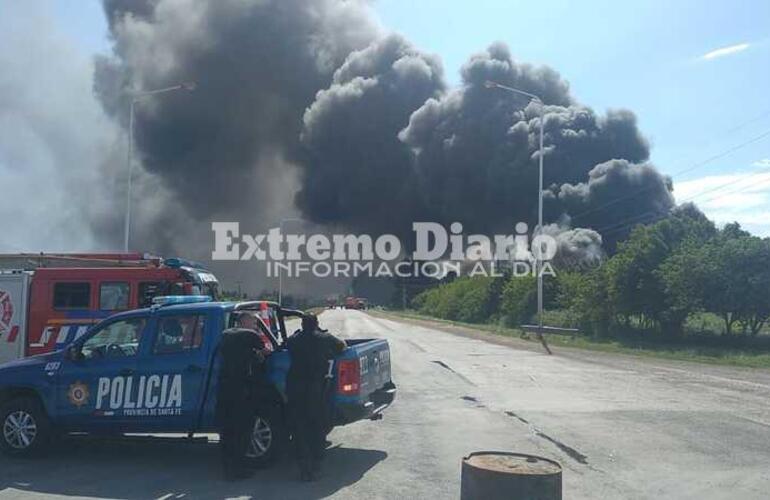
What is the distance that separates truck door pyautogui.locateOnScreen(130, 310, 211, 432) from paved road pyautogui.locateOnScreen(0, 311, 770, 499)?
0.47 m

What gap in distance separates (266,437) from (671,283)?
823 inches

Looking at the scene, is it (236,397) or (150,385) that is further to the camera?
(150,385)

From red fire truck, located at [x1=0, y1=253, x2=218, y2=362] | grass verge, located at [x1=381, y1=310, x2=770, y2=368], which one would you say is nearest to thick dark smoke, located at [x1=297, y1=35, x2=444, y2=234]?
grass verge, located at [x1=381, y1=310, x2=770, y2=368]

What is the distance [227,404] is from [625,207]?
3984cm

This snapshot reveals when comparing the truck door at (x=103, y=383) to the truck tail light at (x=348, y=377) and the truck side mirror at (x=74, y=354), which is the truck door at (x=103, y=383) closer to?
the truck side mirror at (x=74, y=354)

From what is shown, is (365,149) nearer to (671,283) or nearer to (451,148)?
(451,148)

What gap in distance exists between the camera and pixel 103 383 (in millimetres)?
7211

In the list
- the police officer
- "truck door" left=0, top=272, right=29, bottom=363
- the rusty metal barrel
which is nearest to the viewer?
the rusty metal barrel

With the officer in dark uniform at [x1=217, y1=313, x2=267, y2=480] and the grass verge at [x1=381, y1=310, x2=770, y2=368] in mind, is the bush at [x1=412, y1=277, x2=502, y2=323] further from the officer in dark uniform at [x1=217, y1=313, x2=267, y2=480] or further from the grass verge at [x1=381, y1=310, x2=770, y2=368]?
the officer in dark uniform at [x1=217, y1=313, x2=267, y2=480]

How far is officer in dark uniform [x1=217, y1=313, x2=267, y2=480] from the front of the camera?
6.52 meters

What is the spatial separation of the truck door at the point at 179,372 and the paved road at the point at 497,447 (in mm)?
472

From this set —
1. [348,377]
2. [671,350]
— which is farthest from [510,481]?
[671,350]

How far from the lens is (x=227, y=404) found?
258 inches

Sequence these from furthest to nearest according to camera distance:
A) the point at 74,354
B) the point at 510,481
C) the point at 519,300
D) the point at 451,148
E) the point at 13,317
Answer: the point at 451,148 → the point at 519,300 → the point at 13,317 → the point at 74,354 → the point at 510,481
